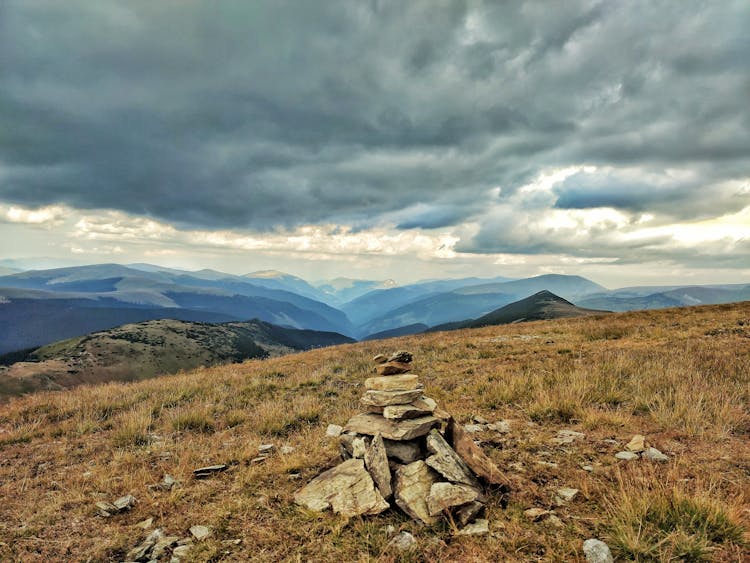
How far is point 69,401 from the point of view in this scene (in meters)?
14.2

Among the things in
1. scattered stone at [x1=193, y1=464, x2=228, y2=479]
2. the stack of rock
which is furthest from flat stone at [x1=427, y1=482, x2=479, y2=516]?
scattered stone at [x1=193, y1=464, x2=228, y2=479]

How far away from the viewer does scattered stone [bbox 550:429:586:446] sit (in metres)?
7.37

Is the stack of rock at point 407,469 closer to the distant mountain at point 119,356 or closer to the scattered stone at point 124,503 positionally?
the scattered stone at point 124,503

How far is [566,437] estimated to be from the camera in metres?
7.58

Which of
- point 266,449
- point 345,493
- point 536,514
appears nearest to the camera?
point 536,514

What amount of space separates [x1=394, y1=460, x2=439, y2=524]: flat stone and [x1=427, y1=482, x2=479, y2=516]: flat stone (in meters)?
0.14

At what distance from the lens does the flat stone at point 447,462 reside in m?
5.76

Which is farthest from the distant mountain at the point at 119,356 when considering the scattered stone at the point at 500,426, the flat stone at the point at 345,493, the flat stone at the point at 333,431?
the scattered stone at the point at 500,426

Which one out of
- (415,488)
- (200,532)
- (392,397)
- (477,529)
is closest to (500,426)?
(392,397)

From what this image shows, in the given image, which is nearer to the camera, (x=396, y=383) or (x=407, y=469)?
(x=407, y=469)

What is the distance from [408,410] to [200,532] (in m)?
4.03

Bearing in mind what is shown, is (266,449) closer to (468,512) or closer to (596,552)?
(468,512)

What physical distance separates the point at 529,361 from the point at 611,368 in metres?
3.33

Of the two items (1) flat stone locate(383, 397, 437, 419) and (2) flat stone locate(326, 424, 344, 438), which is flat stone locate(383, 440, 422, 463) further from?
(2) flat stone locate(326, 424, 344, 438)
